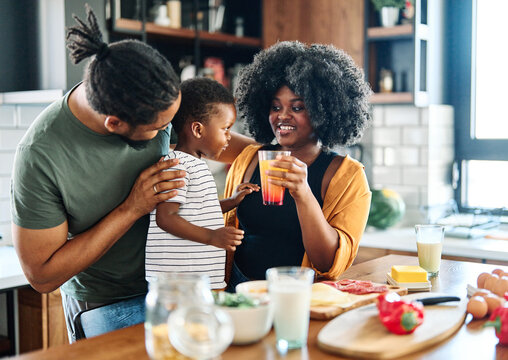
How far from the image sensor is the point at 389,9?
150 inches

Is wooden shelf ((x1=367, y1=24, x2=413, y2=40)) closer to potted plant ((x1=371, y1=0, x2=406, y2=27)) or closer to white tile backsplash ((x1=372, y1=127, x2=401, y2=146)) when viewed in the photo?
potted plant ((x1=371, y1=0, x2=406, y2=27))

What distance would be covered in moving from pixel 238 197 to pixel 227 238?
350 millimetres

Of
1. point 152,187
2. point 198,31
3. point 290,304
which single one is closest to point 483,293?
point 290,304

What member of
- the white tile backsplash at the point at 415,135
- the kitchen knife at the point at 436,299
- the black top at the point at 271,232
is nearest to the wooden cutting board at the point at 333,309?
the kitchen knife at the point at 436,299

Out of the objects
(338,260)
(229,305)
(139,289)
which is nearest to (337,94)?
(338,260)

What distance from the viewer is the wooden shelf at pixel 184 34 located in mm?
3383

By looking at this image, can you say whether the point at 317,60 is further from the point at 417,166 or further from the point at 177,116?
the point at 417,166

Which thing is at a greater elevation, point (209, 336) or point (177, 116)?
point (177, 116)

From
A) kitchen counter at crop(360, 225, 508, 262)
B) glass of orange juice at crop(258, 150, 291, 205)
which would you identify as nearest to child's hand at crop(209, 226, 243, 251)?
glass of orange juice at crop(258, 150, 291, 205)

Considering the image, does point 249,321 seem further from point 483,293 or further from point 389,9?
point 389,9

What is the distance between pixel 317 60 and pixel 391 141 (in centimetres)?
193

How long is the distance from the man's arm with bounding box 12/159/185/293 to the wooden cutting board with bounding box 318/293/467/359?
0.69m

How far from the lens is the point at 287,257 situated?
2.12 m

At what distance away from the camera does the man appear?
163 centimetres
